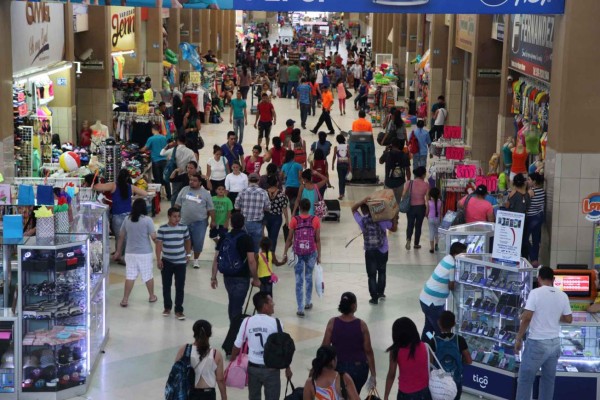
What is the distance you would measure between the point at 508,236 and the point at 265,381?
307 centimetres

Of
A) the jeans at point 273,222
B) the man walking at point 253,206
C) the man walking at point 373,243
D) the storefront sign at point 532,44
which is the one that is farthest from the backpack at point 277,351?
the storefront sign at point 532,44

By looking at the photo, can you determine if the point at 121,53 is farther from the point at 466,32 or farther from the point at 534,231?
the point at 534,231

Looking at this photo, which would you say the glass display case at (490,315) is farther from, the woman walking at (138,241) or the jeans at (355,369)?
the woman walking at (138,241)

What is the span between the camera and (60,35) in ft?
65.8

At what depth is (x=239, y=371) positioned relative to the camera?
365 inches

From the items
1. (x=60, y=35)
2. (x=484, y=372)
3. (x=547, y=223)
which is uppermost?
(x=60, y=35)

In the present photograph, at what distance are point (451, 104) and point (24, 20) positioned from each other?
13.3 metres

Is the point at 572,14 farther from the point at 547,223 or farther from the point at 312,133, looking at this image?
the point at 312,133

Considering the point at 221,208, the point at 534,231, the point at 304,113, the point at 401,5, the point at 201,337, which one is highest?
the point at 401,5

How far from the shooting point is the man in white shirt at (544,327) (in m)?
9.92

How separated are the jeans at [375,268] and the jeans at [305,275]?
0.83 meters

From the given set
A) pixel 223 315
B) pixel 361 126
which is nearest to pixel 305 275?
pixel 223 315

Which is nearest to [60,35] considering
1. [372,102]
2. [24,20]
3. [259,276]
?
[24,20]

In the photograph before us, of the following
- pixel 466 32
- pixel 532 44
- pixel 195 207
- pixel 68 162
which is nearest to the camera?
pixel 195 207
